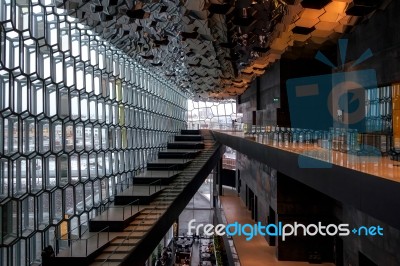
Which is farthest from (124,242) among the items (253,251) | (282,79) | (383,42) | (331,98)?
(282,79)

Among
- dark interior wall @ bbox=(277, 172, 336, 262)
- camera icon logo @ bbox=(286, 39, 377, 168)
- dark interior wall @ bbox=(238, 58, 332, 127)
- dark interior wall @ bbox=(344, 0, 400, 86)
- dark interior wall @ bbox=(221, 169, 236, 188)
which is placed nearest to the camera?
dark interior wall @ bbox=(344, 0, 400, 86)

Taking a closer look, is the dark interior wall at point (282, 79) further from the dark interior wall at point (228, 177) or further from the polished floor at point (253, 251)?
the dark interior wall at point (228, 177)

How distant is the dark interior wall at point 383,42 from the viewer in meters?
8.16

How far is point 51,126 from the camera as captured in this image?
801 centimetres

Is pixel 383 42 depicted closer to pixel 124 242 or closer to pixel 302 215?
pixel 124 242

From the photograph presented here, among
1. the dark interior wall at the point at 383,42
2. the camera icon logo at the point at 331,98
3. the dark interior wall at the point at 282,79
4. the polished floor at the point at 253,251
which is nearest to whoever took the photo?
the dark interior wall at the point at 383,42

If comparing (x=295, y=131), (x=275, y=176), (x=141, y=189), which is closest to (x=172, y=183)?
(x=141, y=189)

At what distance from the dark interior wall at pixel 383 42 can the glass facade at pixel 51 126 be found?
23.5 ft

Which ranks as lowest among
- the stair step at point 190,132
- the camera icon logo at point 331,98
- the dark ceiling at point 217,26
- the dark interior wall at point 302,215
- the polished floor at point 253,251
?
the polished floor at point 253,251

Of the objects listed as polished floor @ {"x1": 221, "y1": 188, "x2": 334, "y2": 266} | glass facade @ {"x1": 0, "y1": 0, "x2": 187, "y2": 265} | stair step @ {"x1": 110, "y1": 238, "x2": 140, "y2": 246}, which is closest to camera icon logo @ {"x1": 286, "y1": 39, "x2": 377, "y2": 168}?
stair step @ {"x1": 110, "y1": 238, "x2": 140, "y2": 246}

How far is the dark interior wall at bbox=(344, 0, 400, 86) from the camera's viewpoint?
26.8ft

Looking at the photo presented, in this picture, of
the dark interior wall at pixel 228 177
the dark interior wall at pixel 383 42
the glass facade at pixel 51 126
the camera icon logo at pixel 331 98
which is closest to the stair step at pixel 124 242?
the glass facade at pixel 51 126

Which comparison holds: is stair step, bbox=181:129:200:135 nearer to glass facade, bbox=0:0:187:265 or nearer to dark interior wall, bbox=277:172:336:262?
dark interior wall, bbox=277:172:336:262

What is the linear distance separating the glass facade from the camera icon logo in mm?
5179
